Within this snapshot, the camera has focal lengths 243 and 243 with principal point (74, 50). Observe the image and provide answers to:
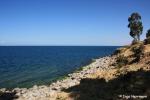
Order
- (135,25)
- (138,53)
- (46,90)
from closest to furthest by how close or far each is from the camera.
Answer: (46,90) → (138,53) → (135,25)

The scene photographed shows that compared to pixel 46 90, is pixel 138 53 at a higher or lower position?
higher

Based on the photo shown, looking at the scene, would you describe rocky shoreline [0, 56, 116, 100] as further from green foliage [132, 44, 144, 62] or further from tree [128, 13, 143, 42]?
tree [128, 13, 143, 42]

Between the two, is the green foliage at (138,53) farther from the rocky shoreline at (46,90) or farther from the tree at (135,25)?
the tree at (135,25)

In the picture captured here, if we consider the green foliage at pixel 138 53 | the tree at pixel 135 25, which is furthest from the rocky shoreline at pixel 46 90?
the tree at pixel 135 25

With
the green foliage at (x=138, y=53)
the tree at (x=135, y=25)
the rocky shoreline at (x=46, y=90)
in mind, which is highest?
the tree at (x=135, y=25)

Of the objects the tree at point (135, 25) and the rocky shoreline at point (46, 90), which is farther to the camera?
the tree at point (135, 25)

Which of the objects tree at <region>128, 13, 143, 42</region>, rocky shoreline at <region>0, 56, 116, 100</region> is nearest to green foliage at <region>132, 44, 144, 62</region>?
rocky shoreline at <region>0, 56, 116, 100</region>

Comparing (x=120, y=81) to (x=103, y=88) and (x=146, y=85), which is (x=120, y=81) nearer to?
(x=103, y=88)

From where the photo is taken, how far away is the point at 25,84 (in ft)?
186

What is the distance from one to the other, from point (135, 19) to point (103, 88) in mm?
73702

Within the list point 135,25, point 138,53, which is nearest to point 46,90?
point 138,53

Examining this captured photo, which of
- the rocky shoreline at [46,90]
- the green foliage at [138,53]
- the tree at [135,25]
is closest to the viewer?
the rocky shoreline at [46,90]

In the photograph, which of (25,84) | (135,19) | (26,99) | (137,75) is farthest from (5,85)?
Answer: (135,19)

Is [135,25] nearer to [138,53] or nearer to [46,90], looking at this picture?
[138,53]
